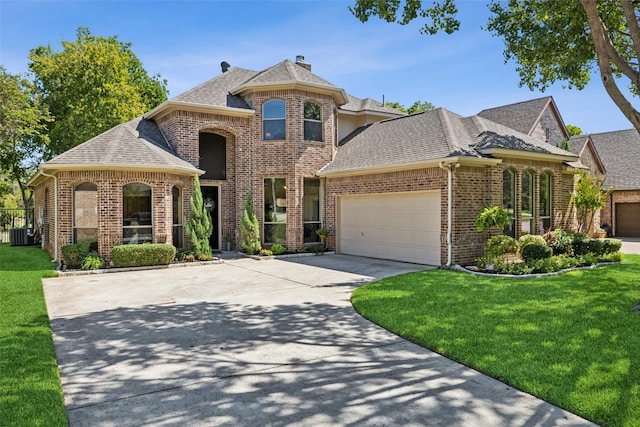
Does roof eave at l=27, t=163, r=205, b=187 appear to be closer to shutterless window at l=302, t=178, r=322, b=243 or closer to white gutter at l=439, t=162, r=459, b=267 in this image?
shutterless window at l=302, t=178, r=322, b=243

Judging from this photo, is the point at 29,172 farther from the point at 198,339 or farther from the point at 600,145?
the point at 600,145

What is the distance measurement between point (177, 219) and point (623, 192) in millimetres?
25546

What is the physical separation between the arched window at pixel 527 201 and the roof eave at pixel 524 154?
663 mm

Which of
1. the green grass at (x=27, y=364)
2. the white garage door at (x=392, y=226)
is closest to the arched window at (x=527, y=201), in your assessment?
the white garage door at (x=392, y=226)

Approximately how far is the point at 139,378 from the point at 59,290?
6443 mm

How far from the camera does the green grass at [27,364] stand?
389 centimetres

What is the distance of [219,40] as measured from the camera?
48.0 feet

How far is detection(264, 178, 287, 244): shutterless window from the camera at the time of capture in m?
16.9

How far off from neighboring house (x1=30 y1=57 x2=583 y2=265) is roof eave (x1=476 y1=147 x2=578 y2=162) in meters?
0.05

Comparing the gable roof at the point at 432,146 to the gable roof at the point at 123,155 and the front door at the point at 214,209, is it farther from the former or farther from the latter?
the gable roof at the point at 123,155

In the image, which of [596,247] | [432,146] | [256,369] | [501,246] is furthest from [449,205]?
[256,369]

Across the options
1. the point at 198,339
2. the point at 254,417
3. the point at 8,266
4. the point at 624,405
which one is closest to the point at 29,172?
the point at 8,266

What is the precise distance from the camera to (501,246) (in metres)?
11.7

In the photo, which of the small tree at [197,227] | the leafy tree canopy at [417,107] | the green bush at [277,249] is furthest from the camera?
the leafy tree canopy at [417,107]
